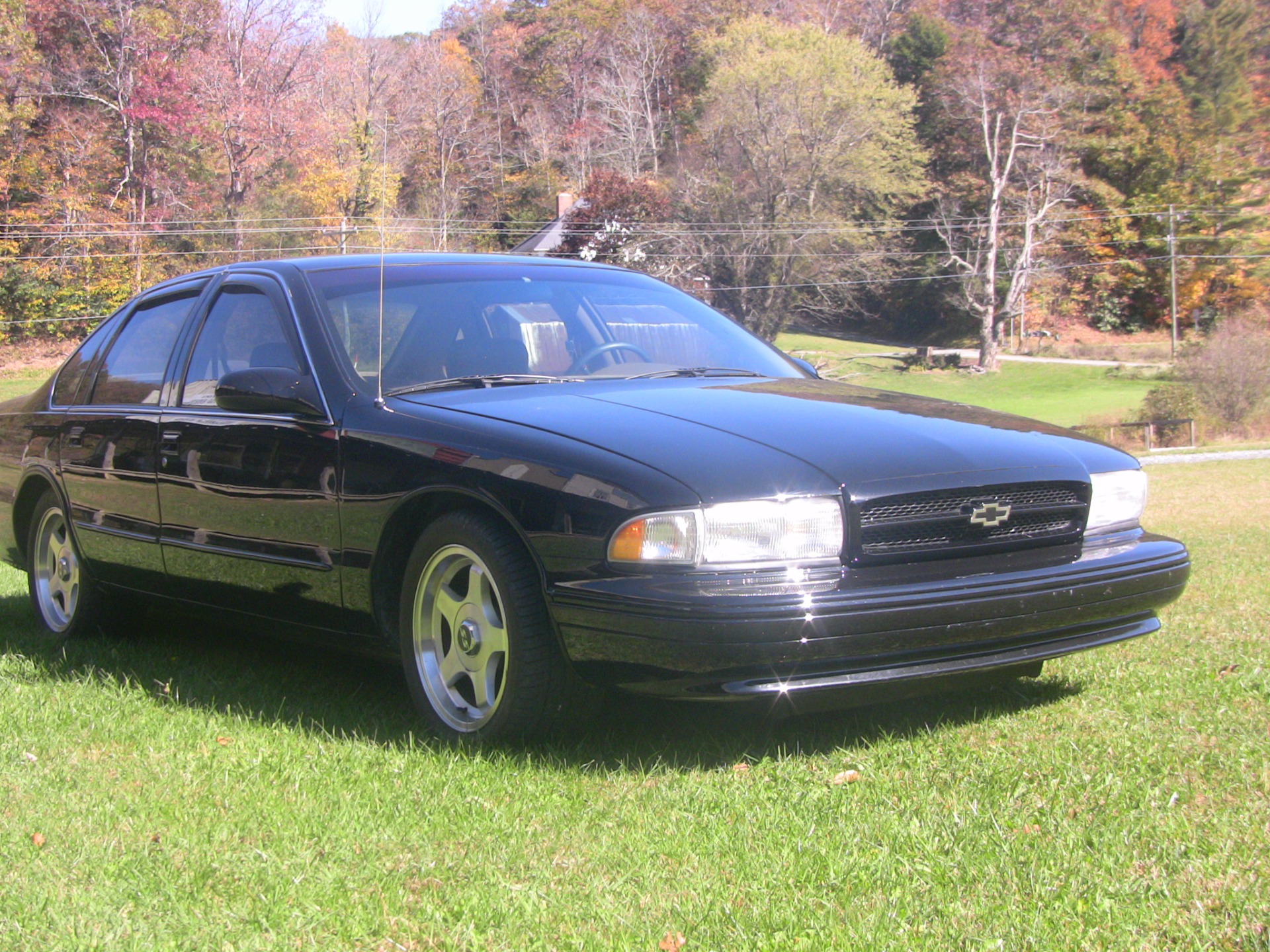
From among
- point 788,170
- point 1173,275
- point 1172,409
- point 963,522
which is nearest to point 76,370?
point 963,522

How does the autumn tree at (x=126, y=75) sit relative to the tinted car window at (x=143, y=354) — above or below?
above

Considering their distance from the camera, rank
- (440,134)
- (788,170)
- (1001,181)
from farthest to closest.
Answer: (1001,181)
(440,134)
(788,170)

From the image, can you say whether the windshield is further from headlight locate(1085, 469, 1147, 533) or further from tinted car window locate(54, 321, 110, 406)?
tinted car window locate(54, 321, 110, 406)

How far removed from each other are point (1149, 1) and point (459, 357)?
78718 millimetres

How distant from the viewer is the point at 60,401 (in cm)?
567

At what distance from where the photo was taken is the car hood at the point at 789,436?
3.32m

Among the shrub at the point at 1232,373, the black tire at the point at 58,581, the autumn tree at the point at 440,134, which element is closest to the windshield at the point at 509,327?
the black tire at the point at 58,581

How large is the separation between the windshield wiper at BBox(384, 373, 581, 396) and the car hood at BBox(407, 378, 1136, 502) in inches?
2.5

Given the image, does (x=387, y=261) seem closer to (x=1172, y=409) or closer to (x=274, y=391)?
(x=274, y=391)

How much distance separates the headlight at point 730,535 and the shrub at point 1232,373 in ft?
131

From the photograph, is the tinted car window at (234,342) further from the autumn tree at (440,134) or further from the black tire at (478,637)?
the autumn tree at (440,134)

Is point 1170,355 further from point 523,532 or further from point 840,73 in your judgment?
point 523,532

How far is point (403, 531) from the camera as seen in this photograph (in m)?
3.86

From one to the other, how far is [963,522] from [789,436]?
52cm
